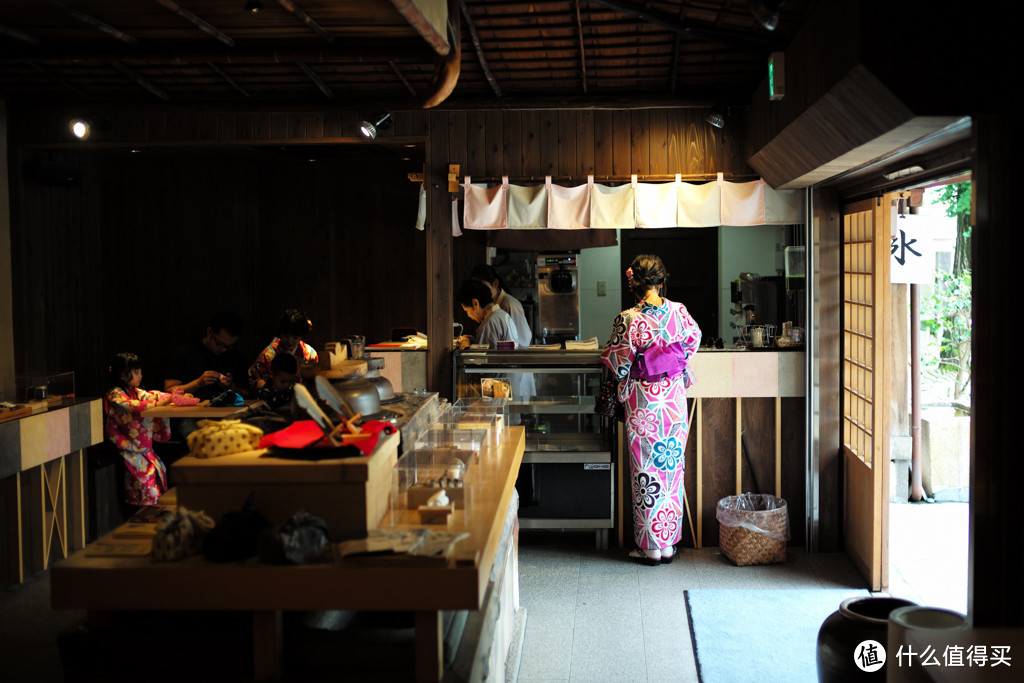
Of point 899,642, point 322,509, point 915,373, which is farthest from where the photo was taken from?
point 915,373

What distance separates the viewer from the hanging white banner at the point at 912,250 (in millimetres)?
6586

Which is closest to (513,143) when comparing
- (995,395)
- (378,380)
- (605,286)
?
(378,380)

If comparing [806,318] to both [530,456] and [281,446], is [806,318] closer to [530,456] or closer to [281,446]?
[530,456]

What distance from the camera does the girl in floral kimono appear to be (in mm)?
6344

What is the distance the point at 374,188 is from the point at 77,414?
5107mm

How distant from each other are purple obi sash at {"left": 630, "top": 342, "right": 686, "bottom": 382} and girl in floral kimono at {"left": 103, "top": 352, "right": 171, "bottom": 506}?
138 inches

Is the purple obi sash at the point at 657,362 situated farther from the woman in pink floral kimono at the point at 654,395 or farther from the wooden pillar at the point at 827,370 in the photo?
the wooden pillar at the point at 827,370

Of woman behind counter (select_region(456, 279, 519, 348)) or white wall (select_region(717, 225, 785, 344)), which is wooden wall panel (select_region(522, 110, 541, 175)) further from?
white wall (select_region(717, 225, 785, 344))

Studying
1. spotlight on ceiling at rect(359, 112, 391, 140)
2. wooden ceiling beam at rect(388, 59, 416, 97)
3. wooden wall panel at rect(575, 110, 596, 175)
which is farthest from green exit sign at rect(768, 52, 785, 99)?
spotlight on ceiling at rect(359, 112, 391, 140)

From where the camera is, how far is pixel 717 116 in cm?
634

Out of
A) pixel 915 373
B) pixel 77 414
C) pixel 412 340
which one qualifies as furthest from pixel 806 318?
pixel 77 414

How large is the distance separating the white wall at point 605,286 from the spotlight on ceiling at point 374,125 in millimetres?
4619

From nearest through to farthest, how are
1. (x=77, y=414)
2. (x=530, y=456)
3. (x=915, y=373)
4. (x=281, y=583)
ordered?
(x=281, y=583)
(x=77, y=414)
(x=530, y=456)
(x=915, y=373)

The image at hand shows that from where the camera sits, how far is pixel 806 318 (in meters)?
6.38
